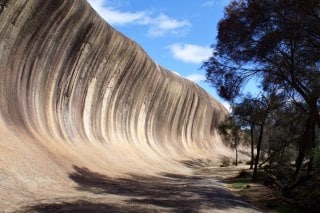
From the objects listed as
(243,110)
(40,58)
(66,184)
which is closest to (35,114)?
(40,58)

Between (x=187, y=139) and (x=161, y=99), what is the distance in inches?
487

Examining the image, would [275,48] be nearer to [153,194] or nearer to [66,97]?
[153,194]

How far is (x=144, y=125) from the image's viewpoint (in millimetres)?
37344

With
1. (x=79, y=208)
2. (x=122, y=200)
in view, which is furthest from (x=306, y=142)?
(x=79, y=208)

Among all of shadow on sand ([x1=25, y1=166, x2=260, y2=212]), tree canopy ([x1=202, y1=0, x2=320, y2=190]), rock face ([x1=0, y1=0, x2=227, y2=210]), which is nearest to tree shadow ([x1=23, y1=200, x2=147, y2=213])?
shadow on sand ([x1=25, y1=166, x2=260, y2=212])

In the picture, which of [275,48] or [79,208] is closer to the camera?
[79,208]

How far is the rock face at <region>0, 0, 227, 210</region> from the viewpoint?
51.3 ft

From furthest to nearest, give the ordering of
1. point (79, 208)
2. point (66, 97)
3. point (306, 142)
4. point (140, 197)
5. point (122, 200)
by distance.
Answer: point (66, 97), point (306, 142), point (140, 197), point (122, 200), point (79, 208)

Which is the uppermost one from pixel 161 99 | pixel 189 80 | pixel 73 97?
pixel 189 80

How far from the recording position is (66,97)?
2281 centimetres

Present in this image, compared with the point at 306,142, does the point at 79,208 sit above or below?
below

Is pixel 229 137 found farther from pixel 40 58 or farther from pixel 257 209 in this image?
pixel 257 209

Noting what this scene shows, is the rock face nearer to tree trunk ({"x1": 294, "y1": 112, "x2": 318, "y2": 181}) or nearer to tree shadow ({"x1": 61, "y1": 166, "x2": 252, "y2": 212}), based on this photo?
tree shadow ({"x1": 61, "y1": 166, "x2": 252, "y2": 212})

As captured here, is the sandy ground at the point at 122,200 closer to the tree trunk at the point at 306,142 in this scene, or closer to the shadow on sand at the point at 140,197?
the shadow on sand at the point at 140,197
